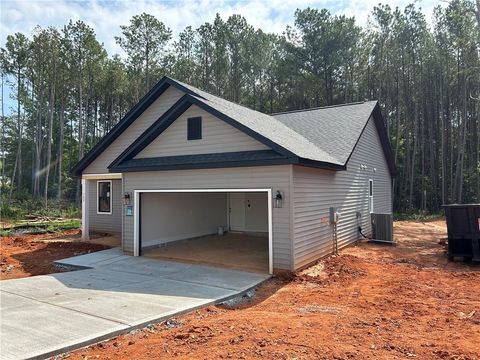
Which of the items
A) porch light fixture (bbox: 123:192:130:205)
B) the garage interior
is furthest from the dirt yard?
porch light fixture (bbox: 123:192:130:205)

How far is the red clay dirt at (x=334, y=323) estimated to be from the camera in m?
3.75

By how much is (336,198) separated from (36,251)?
938cm

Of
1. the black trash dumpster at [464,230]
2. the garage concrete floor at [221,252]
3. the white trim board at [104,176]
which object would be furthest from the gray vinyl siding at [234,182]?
the black trash dumpster at [464,230]

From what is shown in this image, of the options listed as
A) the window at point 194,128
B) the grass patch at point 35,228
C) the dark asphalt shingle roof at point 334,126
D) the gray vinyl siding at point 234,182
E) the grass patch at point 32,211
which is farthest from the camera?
the grass patch at point 32,211

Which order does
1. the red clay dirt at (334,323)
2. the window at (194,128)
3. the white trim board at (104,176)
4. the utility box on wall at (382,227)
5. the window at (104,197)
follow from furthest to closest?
the window at (104,197) → the white trim board at (104,176) → the utility box on wall at (382,227) → the window at (194,128) → the red clay dirt at (334,323)

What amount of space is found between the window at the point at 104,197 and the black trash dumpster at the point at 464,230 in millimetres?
12267

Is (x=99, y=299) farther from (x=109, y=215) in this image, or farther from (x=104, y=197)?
(x=104, y=197)

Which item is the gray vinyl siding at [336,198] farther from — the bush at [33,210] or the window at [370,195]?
the bush at [33,210]

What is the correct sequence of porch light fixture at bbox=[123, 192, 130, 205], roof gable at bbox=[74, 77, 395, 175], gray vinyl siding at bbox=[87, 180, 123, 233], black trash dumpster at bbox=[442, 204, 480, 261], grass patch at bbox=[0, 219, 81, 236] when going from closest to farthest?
roof gable at bbox=[74, 77, 395, 175] < black trash dumpster at bbox=[442, 204, 480, 261] < porch light fixture at bbox=[123, 192, 130, 205] < gray vinyl siding at bbox=[87, 180, 123, 233] < grass patch at bbox=[0, 219, 81, 236]

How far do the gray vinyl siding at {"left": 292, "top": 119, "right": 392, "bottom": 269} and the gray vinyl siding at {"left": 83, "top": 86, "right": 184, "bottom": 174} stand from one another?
235 inches

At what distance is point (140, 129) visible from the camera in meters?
13.2

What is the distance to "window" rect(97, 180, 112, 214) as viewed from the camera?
48.9 feet

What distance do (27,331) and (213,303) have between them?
260 cm

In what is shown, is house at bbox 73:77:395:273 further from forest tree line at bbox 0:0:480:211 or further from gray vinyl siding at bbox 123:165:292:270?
forest tree line at bbox 0:0:480:211
